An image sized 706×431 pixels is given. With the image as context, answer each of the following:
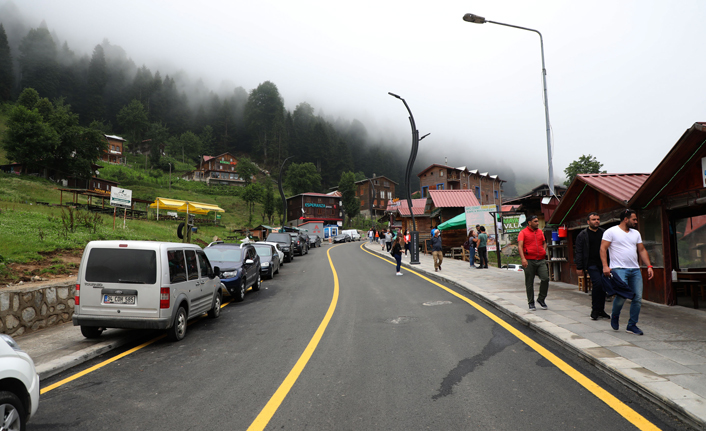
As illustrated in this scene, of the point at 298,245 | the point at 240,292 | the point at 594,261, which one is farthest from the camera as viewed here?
the point at 298,245

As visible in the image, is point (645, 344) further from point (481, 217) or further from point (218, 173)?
point (218, 173)

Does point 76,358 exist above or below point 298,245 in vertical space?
below

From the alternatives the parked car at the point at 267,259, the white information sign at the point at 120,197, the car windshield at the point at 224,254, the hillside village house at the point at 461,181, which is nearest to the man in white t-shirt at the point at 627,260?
the car windshield at the point at 224,254

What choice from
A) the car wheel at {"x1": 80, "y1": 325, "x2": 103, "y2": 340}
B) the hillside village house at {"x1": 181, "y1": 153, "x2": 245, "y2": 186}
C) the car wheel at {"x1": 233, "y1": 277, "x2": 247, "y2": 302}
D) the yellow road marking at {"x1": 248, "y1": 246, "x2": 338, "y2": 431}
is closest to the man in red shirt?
the yellow road marking at {"x1": 248, "y1": 246, "x2": 338, "y2": 431}

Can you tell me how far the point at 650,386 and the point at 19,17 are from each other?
201 metres

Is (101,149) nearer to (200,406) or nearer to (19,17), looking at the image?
(200,406)

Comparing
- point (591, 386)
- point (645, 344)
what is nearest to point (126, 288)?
point (591, 386)

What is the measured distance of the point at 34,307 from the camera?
7.29 metres

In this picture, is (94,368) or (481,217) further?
(481,217)

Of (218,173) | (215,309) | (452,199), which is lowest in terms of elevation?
(215,309)

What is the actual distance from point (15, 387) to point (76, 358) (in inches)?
120

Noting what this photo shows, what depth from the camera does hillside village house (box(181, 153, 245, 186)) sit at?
99125 millimetres

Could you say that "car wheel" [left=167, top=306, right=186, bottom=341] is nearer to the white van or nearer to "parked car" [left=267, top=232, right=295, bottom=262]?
the white van

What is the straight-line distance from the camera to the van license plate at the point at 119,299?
20.5 feet
